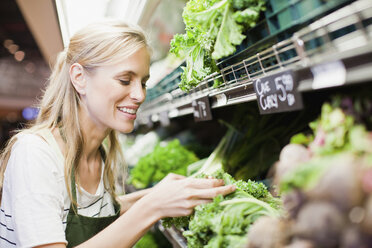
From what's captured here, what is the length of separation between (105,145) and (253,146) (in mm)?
983

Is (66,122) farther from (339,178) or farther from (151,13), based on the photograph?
(339,178)

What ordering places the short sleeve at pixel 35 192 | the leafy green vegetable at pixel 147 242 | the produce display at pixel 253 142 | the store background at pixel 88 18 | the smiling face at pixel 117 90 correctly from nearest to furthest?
the short sleeve at pixel 35 192 < the smiling face at pixel 117 90 < the produce display at pixel 253 142 < the store background at pixel 88 18 < the leafy green vegetable at pixel 147 242

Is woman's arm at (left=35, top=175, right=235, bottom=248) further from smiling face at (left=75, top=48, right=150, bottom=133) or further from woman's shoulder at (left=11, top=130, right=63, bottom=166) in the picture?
smiling face at (left=75, top=48, right=150, bottom=133)

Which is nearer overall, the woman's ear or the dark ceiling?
the woman's ear

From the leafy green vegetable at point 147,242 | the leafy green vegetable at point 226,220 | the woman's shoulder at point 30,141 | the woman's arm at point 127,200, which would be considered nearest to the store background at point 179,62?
the leafy green vegetable at point 147,242

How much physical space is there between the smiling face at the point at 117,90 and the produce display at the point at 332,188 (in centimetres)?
95

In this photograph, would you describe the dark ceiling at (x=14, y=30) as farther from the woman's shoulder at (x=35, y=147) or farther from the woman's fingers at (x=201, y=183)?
the woman's fingers at (x=201, y=183)

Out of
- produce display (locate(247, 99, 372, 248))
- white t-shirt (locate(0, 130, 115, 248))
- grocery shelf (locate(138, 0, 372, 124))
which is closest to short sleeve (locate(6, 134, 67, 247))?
white t-shirt (locate(0, 130, 115, 248))

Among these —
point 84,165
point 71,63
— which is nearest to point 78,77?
point 71,63

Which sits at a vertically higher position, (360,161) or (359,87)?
(359,87)

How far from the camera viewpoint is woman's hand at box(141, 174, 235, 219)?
1.04 meters

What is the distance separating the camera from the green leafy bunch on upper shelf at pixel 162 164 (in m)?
2.51

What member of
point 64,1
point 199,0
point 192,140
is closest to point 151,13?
point 64,1

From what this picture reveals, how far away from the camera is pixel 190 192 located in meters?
1.06
